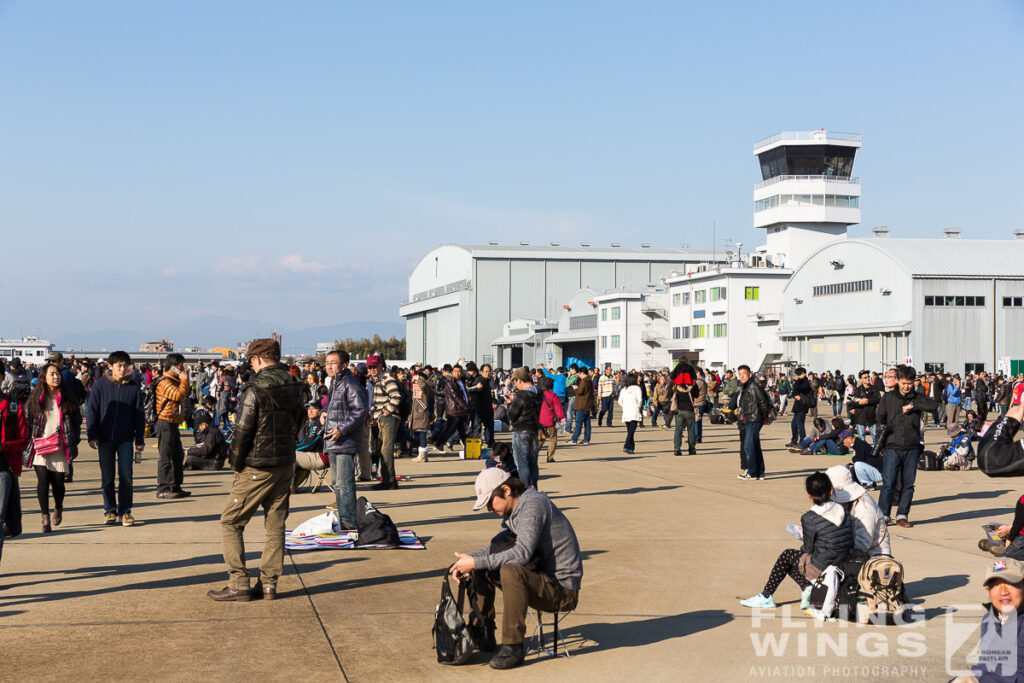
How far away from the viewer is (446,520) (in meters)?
10.6

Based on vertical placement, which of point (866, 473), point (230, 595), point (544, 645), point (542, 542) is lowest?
point (544, 645)

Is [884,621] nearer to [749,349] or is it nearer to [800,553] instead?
[800,553]

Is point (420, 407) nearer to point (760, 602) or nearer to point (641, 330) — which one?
point (760, 602)

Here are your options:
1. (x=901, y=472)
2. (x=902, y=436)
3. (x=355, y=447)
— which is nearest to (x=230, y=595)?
(x=355, y=447)

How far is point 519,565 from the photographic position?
17.9 ft

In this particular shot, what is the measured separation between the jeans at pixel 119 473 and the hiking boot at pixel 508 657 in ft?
19.3

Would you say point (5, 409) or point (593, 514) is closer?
point (5, 409)

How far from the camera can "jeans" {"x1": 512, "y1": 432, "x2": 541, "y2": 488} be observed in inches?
459

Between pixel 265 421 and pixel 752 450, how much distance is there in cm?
982

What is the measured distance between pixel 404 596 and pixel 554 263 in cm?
8535

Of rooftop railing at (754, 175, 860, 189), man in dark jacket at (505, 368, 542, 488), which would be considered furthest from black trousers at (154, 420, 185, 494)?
rooftop railing at (754, 175, 860, 189)

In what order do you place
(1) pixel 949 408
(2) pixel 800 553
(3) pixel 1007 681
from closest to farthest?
(3) pixel 1007 681
(2) pixel 800 553
(1) pixel 949 408

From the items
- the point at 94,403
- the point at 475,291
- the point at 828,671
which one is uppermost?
the point at 475,291

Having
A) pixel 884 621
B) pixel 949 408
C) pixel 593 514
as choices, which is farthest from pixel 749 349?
pixel 884 621
